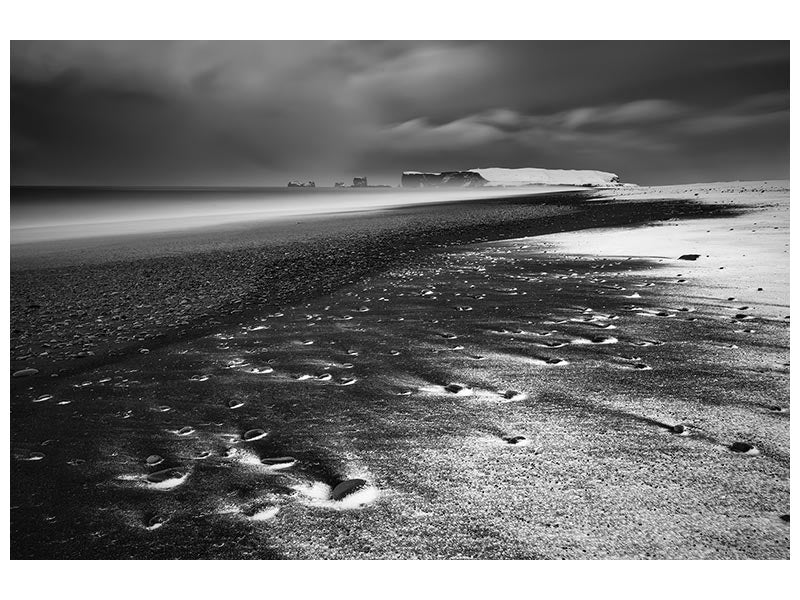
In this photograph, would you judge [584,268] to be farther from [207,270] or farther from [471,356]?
[207,270]

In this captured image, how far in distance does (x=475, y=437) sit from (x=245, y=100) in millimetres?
4006

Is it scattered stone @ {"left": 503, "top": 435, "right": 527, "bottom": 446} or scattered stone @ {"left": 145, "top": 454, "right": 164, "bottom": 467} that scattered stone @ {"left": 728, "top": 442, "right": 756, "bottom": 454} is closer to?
scattered stone @ {"left": 503, "top": 435, "right": 527, "bottom": 446}

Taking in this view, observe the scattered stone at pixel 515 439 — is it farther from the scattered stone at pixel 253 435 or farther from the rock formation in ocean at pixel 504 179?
the rock formation in ocean at pixel 504 179

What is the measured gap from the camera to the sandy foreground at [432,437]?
1.44 m

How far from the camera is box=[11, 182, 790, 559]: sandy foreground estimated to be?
1442 mm

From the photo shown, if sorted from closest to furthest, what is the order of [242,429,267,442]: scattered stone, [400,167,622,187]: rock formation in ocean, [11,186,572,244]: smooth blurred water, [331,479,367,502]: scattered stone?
[331,479,367,502]: scattered stone → [242,429,267,442]: scattered stone → [11,186,572,244]: smooth blurred water → [400,167,622,187]: rock formation in ocean

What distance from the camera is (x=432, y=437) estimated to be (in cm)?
186

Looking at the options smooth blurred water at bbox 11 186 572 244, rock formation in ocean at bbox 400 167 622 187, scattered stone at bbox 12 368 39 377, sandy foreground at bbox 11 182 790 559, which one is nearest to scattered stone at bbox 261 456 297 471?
sandy foreground at bbox 11 182 790 559

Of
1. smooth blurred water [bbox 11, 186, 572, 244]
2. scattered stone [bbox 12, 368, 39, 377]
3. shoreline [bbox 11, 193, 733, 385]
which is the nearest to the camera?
scattered stone [bbox 12, 368, 39, 377]

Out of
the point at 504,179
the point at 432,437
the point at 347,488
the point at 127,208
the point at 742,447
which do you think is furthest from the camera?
the point at 127,208

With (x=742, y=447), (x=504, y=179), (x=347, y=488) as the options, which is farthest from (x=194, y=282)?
(x=504, y=179)

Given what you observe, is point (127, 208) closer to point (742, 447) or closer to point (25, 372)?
point (25, 372)
